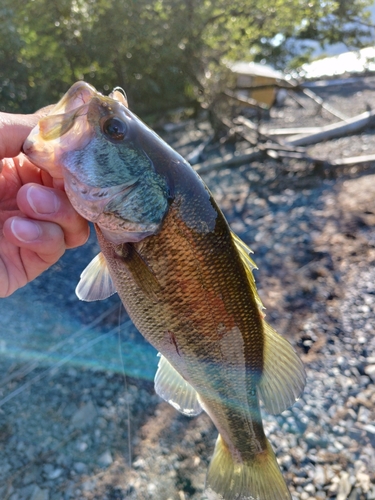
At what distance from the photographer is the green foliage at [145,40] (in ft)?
22.6

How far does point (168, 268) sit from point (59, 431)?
2.36 meters

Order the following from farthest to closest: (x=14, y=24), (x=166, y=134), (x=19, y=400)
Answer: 1. (x=166, y=134)
2. (x=14, y=24)
3. (x=19, y=400)

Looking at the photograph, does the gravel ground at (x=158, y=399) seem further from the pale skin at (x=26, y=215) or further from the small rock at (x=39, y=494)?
the pale skin at (x=26, y=215)

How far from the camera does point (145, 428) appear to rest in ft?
10.7

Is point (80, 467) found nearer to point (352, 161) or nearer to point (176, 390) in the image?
point (176, 390)

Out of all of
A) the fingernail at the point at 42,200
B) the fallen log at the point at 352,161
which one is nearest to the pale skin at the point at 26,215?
the fingernail at the point at 42,200

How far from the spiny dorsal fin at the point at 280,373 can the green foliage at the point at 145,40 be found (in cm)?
642

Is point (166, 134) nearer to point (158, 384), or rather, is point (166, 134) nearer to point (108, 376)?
point (108, 376)

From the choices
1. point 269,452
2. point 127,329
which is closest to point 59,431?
point 127,329

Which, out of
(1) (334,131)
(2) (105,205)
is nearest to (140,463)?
(2) (105,205)

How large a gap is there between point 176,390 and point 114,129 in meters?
1.29

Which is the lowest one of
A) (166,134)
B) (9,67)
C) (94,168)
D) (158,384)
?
(166,134)

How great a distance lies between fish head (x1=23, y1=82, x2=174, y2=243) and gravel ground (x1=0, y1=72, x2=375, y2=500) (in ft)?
4.59

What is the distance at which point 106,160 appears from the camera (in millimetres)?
1482
